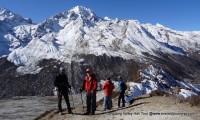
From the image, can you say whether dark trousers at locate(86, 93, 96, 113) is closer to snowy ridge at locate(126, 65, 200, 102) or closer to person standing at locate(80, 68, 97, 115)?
person standing at locate(80, 68, 97, 115)

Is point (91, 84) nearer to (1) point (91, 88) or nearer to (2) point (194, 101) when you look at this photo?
(1) point (91, 88)

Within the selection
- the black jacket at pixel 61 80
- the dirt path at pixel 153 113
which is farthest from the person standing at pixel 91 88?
the black jacket at pixel 61 80

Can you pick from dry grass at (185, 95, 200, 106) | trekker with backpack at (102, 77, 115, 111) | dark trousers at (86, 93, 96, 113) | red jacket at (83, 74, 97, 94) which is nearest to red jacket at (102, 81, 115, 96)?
trekker with backpack at (102, 77, 115, 111)

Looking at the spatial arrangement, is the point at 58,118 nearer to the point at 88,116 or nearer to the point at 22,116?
the point at 88,116

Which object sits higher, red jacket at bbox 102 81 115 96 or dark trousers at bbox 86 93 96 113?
red jacket at bbox 102 81 115 96

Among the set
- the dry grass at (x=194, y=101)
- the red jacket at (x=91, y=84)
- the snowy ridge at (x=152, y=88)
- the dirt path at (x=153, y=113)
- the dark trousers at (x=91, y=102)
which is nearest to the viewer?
the dirt path at (x=153, y=113)

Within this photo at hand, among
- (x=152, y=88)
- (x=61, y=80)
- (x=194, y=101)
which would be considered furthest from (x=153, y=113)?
(x=152, y=88)

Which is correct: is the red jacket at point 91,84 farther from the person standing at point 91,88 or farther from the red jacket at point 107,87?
the red jacket at point 107,87

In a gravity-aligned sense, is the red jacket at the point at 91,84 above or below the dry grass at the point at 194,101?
above

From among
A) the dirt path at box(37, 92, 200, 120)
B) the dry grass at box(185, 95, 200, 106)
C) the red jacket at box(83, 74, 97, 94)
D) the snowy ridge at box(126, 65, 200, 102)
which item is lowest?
the dirt path at box(37, 92, 200, 120)

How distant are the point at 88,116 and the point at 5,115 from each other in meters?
44.2

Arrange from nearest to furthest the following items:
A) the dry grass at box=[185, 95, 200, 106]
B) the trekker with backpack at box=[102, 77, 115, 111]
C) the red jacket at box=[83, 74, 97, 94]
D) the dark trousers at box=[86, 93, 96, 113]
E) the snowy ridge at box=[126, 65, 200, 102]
Answer: the dry grass at box=[185, 95, 200, 106]
the red jacket at box=[83, 74, 97, 94]
the dark trousers at box=[86, 93, 96, 113]
the trekker with backpack at box=[102, 77, 115, 111]
the snowy ridge at box=[126, 65, 200, 102]

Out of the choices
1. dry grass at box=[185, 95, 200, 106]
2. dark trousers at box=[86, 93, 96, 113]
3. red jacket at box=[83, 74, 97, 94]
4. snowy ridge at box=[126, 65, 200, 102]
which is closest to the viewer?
dry grass at box=[185, 95, 200, 106]

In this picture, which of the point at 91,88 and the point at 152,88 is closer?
the point at 91,88
